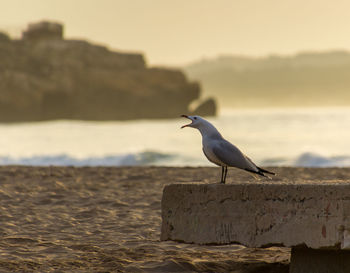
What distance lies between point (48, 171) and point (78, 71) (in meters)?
87.5

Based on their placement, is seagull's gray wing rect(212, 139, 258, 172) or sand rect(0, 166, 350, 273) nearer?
seagull's gray wing rect(212, 139, 258, 172)

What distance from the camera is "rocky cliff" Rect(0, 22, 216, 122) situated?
90.8 m

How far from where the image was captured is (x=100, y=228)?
674 centimetres

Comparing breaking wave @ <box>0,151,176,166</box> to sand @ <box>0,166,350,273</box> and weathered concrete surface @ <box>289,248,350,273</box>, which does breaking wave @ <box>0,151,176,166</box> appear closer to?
sand @ <box>0,166,350,273</box>

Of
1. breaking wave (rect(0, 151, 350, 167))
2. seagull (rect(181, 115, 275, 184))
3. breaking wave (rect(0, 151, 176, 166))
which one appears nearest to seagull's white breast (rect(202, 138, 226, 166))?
seagull (rect(181, 115, 275, 184))

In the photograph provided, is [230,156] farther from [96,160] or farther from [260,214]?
[96,160]

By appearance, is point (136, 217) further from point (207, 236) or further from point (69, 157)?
point (69, 157)

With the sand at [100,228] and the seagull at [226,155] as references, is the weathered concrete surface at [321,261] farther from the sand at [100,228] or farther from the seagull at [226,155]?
the seagull at [226,155]

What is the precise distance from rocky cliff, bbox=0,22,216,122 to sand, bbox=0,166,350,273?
268 feet

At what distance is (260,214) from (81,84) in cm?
9666

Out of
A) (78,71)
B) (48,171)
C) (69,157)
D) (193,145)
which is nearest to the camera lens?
(48,171)

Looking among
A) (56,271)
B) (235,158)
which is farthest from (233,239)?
(56,271)

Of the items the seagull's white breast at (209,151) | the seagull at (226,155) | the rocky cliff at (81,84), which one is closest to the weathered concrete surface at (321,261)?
the seagull at (226,155)

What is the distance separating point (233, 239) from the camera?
4.46m
